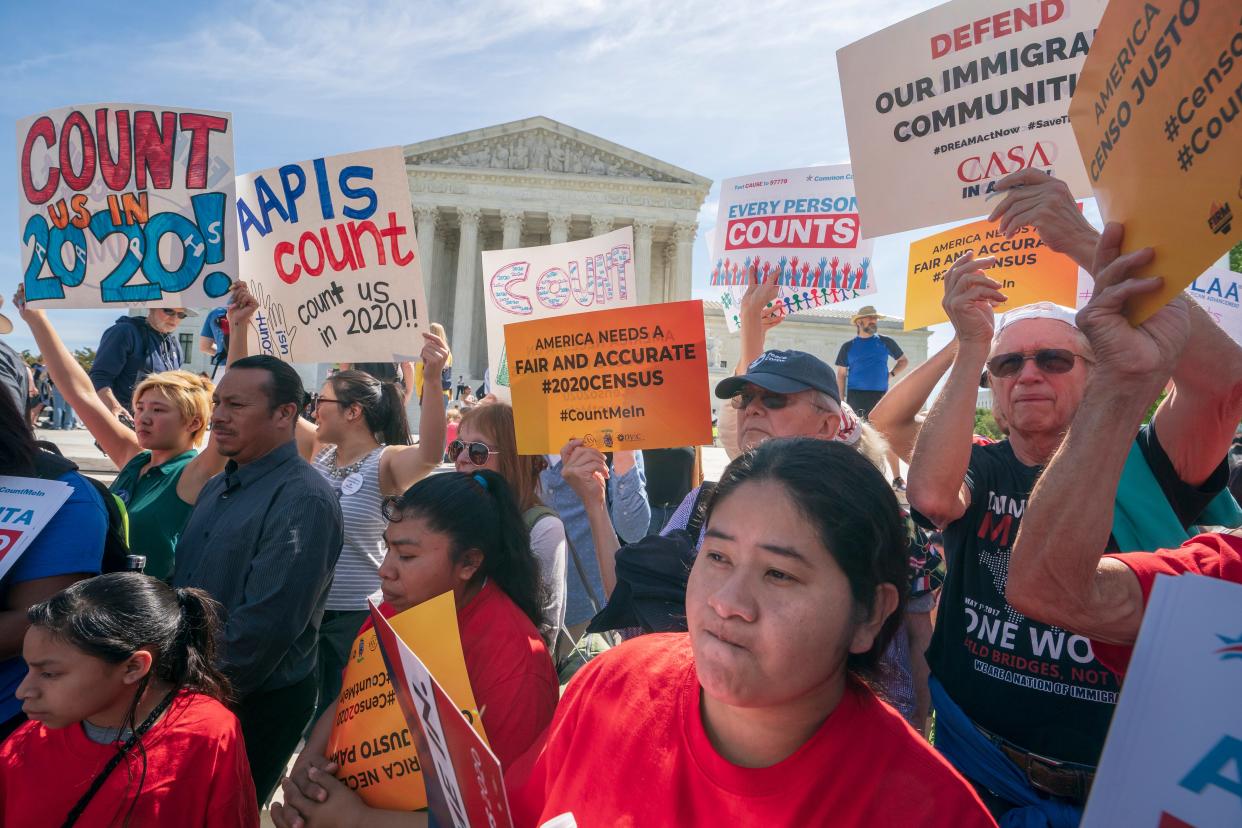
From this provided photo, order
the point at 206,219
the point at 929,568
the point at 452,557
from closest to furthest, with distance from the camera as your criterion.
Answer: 1. the point at 452,557
2. the point at 929,568
3. the point at 206,219

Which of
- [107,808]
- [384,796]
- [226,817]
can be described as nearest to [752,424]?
[384,796]

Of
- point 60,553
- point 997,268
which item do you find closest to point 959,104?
point 997,268

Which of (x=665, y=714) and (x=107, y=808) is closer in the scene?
(x=665, y=714)

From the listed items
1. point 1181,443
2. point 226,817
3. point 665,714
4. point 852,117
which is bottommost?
point 226,817

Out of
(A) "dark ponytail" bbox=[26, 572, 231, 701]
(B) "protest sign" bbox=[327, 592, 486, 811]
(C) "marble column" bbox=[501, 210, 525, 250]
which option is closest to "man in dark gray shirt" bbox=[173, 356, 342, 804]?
(A) "dark ponytail" bbox=[26, 572, 231, 701]

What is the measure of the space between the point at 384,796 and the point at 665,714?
0.93 m

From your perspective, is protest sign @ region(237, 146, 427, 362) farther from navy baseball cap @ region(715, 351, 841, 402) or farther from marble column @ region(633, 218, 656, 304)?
marble column @ region(633, 218, 656, 304)

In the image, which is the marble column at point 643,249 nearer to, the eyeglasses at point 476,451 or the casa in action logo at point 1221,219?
Answer: the eyeglasses at point 476,451

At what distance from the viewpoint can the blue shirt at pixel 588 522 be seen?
3309 mm

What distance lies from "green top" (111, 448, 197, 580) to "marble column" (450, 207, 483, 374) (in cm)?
3765

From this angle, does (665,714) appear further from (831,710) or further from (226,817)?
(226,817)

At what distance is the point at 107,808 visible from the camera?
1.79 metres

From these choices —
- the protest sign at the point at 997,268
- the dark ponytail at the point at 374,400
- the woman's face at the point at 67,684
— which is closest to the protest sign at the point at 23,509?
the woman's face at the point at 67,684

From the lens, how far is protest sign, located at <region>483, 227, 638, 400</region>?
4832mm
